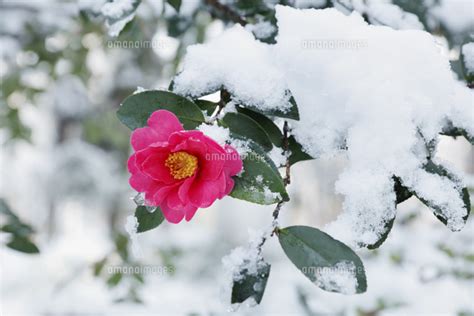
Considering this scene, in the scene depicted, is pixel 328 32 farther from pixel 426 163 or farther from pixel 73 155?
pixel 73 155

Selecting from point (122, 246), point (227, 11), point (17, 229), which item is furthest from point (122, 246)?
point (227, 11)

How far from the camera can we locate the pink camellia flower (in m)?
0.45

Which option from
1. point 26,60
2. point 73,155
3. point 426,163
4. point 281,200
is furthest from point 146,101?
point 73,155

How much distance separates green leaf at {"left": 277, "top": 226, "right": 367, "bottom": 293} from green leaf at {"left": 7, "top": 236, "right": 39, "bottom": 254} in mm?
703

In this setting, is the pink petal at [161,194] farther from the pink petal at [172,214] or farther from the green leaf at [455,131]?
the green leaf at [455,131]

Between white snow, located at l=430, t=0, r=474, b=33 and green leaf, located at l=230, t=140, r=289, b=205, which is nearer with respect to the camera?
green leaf, located at l=230, t=140, r=289, b=205

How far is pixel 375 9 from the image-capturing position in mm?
675

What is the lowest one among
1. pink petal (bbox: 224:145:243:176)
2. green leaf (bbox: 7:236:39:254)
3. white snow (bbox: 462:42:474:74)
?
green leaf (bbox: 7:236:39:254)

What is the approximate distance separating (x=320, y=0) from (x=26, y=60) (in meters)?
1.19

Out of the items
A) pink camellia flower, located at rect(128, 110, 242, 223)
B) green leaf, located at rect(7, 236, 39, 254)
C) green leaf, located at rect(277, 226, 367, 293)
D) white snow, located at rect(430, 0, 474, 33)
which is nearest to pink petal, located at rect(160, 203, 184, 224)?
pink camellia flower, located at rect(128, 110, 242, 223)

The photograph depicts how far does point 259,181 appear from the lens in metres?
0.47

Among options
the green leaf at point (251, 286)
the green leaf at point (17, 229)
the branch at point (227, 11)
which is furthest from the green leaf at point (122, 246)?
the green leaf at point (251, 286)

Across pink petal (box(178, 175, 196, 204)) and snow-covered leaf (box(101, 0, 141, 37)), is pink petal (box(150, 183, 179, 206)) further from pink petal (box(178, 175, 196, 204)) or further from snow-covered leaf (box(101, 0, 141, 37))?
snow-covered leaf (box(101, 0, 141, 37))

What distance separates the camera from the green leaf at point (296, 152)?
520 mm
